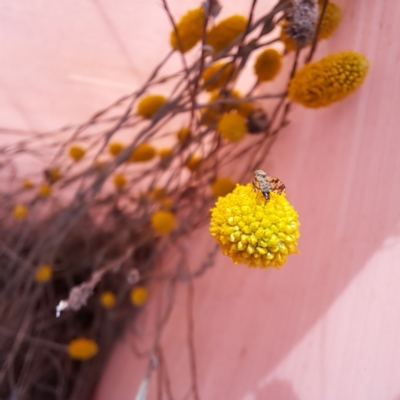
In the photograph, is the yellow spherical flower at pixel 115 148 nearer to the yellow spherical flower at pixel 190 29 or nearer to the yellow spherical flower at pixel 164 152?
the yellow spherical flower at pixel 164 152

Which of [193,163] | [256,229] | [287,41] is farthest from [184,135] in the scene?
[256,229]

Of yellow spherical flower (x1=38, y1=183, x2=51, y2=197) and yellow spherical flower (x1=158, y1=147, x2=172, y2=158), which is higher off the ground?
yellow spherical flower (x1=158, y1=147, x2=172, y2=158)

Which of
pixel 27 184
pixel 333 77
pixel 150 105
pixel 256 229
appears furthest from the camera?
pixel 27 184

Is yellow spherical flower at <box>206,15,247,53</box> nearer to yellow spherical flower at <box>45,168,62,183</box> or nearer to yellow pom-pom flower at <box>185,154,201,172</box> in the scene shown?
yellow pom-pom flower at <box>185,154,201,172</box>

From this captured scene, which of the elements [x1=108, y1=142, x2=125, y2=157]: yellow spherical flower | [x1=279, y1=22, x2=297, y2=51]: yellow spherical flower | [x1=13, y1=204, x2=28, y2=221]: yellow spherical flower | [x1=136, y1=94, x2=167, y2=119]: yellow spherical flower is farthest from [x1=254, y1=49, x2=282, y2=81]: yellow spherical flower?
[x1=13, y1=204, x2=28, y2=221]: yellow spherical flower

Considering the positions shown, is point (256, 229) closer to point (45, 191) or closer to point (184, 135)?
point (184, 135)

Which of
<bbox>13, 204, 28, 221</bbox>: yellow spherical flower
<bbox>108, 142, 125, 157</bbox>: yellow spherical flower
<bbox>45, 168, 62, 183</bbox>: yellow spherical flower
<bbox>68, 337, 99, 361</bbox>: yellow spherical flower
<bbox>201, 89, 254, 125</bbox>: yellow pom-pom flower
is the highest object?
<bbox>201, 89, 254, 125</bbox>: yellow pom-pom flower

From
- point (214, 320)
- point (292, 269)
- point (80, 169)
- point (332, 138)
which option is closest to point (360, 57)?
point (332, 138)
